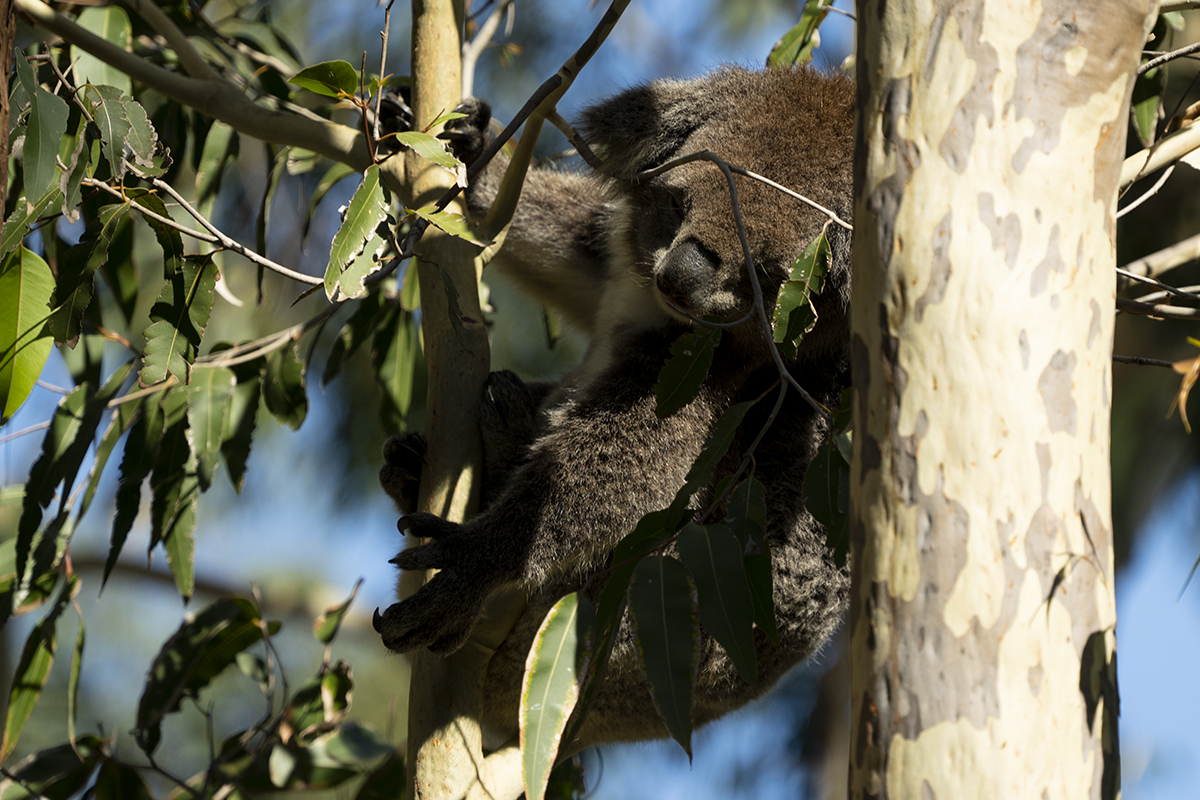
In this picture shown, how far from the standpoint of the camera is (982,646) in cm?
80

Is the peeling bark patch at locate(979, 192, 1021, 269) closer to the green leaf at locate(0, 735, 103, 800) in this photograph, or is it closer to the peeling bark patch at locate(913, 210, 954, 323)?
the peeling bark patch at locate(913, 210, 954, 323)

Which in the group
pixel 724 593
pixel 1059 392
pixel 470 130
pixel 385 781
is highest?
pixel 470 130

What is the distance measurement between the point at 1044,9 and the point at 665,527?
71 centimetres

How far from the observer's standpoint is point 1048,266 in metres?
0.85

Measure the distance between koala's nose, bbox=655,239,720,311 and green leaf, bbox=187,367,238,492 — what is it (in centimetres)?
99

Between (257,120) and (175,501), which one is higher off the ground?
(257,120)

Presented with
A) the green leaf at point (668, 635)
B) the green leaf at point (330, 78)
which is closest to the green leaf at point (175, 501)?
the green leaf at point (330, 78)

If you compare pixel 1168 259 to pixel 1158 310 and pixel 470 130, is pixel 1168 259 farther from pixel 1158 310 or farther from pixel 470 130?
pixel 470 130

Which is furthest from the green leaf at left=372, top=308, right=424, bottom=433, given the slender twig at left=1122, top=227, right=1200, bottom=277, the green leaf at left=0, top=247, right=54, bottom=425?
the slender twig at left=1122, top=227, right=1200, bottom=277

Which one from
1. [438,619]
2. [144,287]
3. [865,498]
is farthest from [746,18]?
[865,498]

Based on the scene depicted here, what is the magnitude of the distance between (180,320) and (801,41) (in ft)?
5.10

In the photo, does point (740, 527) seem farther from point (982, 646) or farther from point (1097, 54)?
point (1097, 54)

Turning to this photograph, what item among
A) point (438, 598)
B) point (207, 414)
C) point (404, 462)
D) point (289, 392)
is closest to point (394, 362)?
point (289, 392)

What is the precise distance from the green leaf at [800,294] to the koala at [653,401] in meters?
0.21
